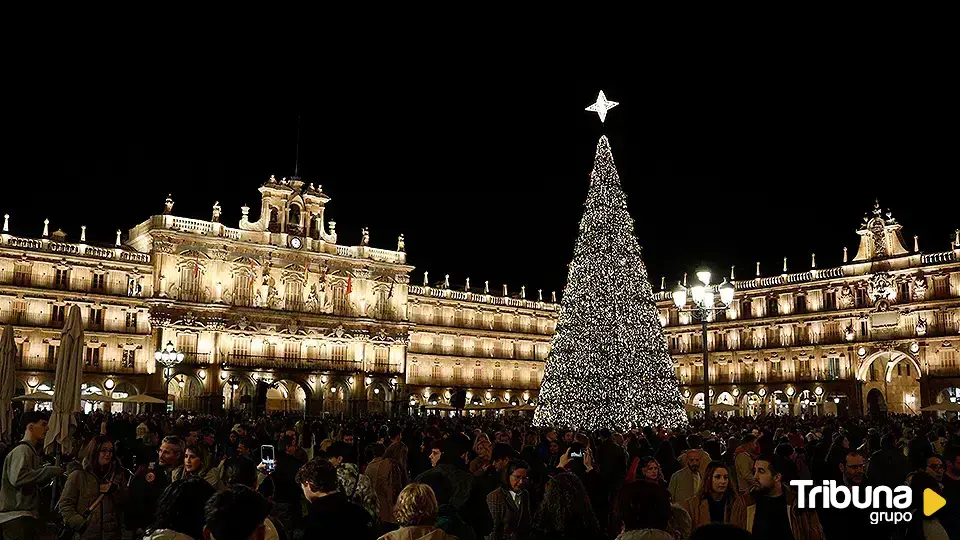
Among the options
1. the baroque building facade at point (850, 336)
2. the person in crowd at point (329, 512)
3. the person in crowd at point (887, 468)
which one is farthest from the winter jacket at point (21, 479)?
the baroque building facade at point (850, 336)

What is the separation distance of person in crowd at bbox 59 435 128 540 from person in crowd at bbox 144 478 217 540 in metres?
3.58

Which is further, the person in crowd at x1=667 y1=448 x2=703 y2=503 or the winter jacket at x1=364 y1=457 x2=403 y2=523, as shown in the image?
the person in crowd at x1=667 y1=448 x2=703 y2=503

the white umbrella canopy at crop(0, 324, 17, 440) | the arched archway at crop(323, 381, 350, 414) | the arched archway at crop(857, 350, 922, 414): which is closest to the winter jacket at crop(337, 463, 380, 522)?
the white umbrella canopy at crop(0, 324, 17, 440)

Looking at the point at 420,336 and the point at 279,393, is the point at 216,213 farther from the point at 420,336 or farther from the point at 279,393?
the point at 420,336

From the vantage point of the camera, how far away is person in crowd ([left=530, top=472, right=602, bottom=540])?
5883mm

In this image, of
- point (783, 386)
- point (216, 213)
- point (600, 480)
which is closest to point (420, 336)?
point (216, 213)

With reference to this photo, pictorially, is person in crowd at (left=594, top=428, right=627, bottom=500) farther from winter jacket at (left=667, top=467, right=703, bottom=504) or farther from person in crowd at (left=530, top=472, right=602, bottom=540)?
person in crowd at (left=530, top=472, right=602, bottom=540)

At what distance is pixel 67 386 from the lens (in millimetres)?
14883

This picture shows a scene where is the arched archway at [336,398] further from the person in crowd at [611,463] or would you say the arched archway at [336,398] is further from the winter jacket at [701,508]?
the winter jacket at [701,508]

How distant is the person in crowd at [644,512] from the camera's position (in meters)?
4.65

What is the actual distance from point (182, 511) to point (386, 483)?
3695 mm

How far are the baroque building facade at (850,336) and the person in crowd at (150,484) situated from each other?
54006 millimetres

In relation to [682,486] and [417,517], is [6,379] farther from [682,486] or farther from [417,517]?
[417,517]

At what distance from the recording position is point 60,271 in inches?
2042
